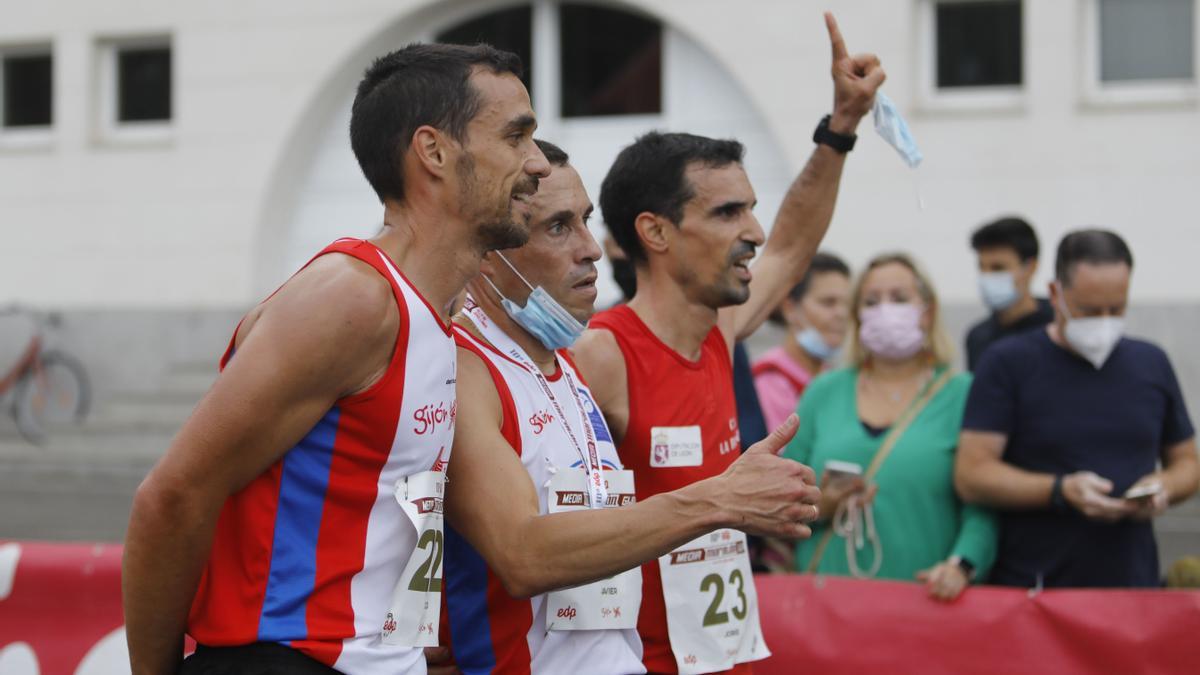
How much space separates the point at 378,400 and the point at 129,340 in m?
14.5

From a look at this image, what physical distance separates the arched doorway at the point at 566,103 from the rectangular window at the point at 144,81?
7.27ft

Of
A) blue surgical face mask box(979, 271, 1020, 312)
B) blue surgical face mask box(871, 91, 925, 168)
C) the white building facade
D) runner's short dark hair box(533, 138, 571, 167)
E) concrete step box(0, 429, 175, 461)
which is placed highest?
the white building facade

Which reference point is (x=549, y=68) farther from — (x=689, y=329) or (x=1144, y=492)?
(x=689, y=329)

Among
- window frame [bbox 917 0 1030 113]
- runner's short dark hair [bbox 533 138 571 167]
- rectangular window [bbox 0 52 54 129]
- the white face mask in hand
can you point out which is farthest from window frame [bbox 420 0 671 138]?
runner's short dark hair [bbox 533 138 571 167]

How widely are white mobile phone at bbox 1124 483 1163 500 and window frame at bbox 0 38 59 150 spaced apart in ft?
48.9

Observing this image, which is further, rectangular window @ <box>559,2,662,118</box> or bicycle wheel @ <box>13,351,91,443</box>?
bicycle wheel @ <box>13,351,91,443</box>

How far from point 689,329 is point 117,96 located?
14661mm

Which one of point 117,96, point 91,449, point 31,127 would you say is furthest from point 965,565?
point 31,127

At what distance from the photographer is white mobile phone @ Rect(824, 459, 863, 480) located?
472cm

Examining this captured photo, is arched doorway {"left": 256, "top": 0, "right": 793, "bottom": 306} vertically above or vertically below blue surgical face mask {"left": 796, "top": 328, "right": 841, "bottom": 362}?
above

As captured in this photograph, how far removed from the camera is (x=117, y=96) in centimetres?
1681

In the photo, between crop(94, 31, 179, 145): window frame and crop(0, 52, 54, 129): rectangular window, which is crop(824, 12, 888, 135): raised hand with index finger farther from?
crop(0, 52, 54, 129): rectangular window

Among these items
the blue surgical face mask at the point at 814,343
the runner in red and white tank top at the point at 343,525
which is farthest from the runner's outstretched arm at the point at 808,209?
the blue surgical face mask at the point at 814,343

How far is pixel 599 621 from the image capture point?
10.1 feet
